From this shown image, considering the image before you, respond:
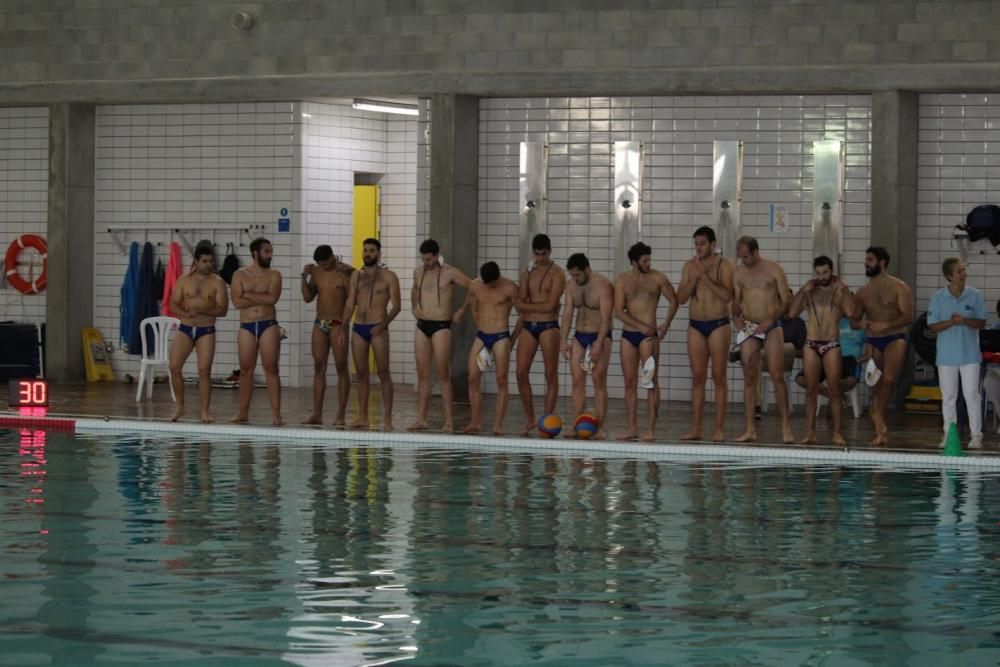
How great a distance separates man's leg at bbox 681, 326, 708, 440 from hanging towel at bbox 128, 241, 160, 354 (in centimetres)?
795

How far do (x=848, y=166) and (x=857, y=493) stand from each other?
7.28m

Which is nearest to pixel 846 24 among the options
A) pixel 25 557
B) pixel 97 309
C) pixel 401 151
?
pixel 401 151

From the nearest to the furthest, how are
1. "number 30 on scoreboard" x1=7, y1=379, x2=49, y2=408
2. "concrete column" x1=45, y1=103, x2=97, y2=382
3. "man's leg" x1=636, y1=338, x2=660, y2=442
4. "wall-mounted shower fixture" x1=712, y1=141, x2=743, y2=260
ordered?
"man's leg" x1=636, y1=338, x2=660, y2=442, "number 30 on scoreboard" x1=7, y1=379, x2=49, y2=408, "wall-mounted shower fixture" x1=712, y1=141, x2=743, y2=260, "concrete column" x1=45, y1=103, x2=97, y2=382

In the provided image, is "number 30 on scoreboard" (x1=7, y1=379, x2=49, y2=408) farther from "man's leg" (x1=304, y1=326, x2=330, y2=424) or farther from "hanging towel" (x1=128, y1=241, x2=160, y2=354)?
"hanging towel" (x1=128, y1=241, x2=160, y2=354)

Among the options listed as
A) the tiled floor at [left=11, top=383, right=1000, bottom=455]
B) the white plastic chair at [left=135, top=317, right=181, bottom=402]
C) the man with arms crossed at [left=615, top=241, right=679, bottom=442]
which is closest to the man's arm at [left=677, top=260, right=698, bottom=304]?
the man with arms crossed at [left=615, top=241, right=679, bottom=442]

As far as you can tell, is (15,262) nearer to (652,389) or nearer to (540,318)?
(540,318)

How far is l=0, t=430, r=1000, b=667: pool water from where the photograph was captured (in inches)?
261

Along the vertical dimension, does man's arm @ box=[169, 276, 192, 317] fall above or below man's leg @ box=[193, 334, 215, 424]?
above

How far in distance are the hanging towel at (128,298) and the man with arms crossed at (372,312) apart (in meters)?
5.78

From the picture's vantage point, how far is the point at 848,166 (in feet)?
58.1

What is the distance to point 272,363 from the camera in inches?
591

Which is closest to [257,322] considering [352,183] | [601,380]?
[601,380]

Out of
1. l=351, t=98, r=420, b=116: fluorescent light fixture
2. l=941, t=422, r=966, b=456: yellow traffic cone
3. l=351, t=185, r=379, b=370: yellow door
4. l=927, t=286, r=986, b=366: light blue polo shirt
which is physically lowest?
l=941, t=422, r=966, b=456: yellow traffic cone

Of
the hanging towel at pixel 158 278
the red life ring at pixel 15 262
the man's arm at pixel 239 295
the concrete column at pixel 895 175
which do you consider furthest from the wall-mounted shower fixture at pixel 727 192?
the red life ring at pixel 15 262
